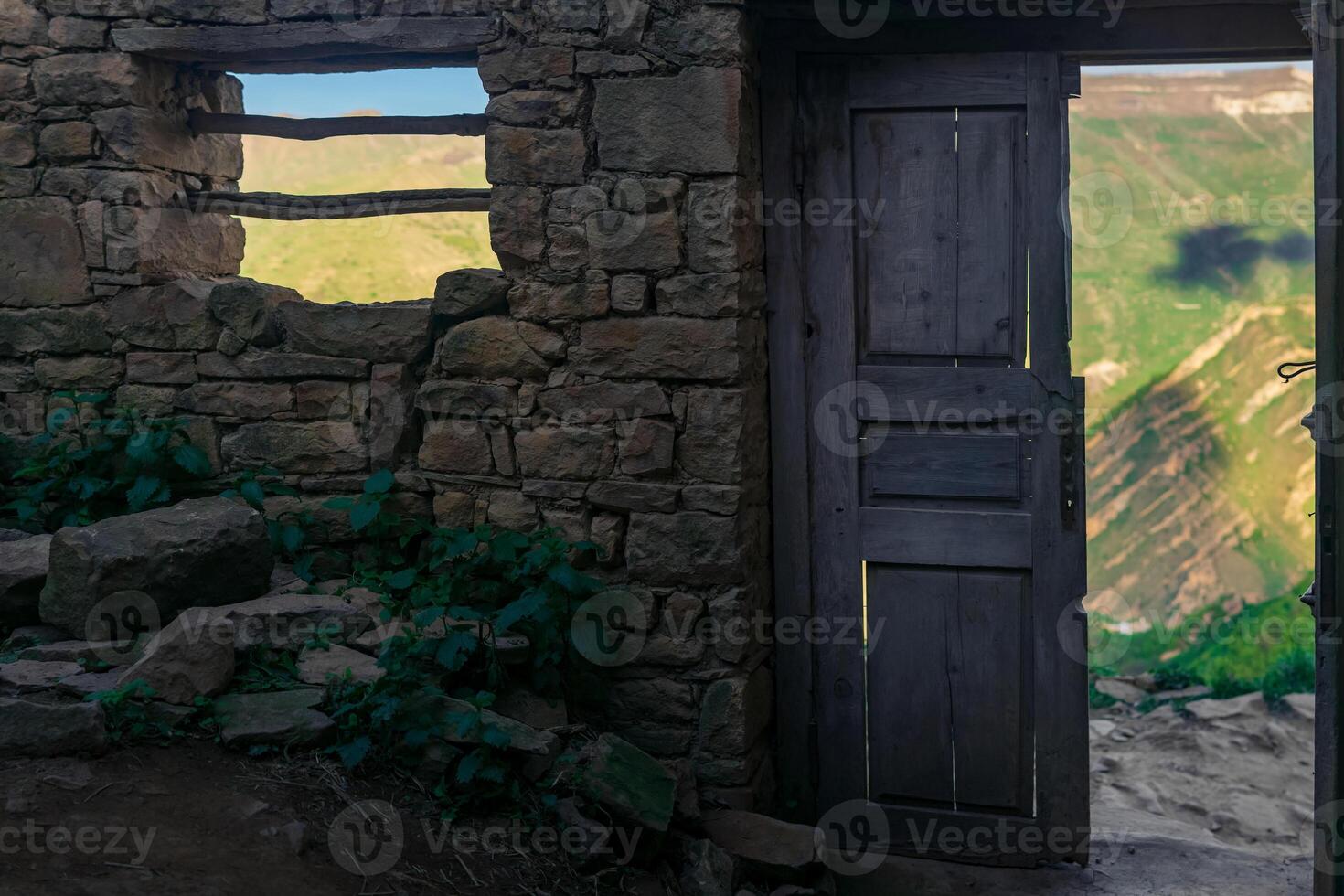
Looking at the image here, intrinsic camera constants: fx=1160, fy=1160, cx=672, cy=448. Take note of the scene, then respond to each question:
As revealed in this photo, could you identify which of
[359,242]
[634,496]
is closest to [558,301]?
[634,496]

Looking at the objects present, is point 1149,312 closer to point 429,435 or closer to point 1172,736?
point 1172,736

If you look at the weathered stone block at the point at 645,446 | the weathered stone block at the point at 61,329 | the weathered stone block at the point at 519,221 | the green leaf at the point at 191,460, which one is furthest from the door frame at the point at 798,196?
the weathered stone block at the point at 61,329

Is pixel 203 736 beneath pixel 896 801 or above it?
above

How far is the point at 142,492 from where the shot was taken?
3.68 m

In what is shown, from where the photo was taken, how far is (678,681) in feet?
11.8

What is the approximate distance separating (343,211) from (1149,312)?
10.1 m

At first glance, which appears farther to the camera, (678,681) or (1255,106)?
(1255,106)

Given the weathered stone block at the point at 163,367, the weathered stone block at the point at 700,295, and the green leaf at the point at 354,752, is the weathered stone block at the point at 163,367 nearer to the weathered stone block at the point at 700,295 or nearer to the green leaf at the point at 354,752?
the green leaf at the point at 354,752

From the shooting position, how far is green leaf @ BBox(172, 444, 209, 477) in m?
3.73

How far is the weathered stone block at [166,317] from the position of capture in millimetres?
3824

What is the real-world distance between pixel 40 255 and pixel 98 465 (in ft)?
2.40

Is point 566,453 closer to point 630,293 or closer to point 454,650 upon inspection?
point 630,293

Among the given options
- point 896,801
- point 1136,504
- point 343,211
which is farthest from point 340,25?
point 1136,504

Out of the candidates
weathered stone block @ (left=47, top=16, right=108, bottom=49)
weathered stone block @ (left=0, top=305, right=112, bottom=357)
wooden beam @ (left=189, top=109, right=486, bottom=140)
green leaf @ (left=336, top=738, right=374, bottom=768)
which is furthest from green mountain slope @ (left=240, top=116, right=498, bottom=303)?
green leaf @ (left=336, top=738, right=374, bottom=768)
